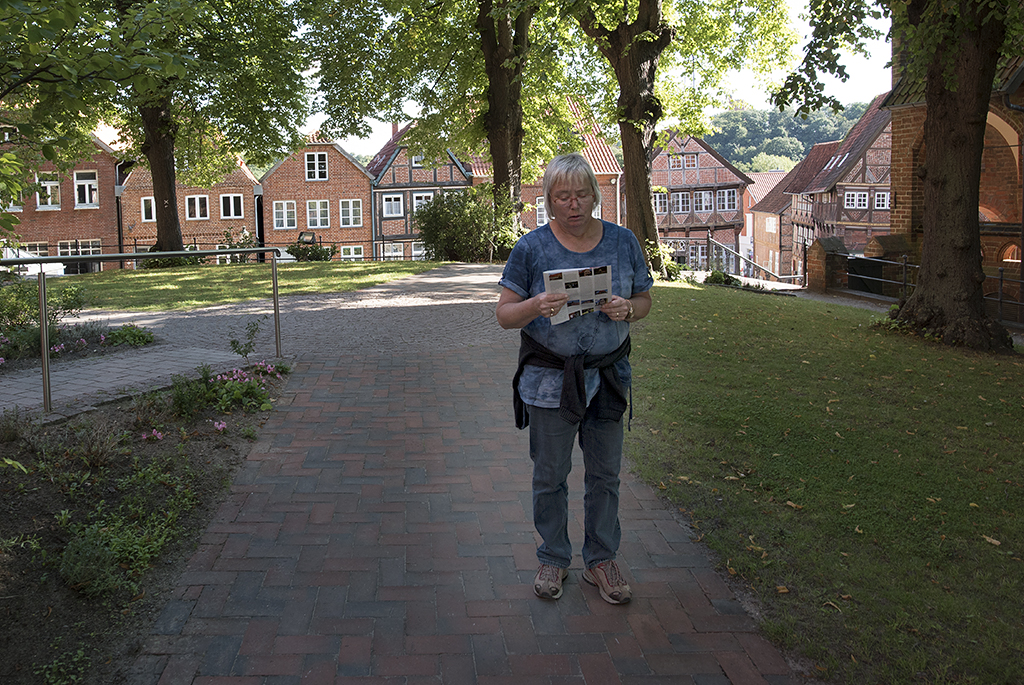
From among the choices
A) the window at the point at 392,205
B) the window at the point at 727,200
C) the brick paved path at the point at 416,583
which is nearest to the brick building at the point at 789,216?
the window at the point at 727,200

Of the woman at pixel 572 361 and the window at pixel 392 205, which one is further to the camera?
the window at pixel 392 205

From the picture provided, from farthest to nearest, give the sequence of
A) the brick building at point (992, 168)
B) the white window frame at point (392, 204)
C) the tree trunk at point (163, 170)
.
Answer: the white window frame at point (392, 204)
the tree trunk at point (163, 170)
the brick building at point (992, 168)

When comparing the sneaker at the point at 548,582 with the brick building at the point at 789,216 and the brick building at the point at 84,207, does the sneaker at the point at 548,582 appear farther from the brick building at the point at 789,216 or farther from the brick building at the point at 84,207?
the brick building at the point at 789,216

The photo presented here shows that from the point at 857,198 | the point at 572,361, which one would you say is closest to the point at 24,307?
the point at 572,361

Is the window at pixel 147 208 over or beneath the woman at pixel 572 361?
over

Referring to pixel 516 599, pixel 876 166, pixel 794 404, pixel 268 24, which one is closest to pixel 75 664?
pixel 516 599

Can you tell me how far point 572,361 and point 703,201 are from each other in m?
56.3

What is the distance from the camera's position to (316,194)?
5259 cm

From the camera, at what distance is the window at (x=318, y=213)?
5247cm

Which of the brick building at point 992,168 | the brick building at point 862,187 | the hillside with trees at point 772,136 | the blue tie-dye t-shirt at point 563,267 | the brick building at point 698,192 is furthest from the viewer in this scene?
the hillside with trees at point 772,136

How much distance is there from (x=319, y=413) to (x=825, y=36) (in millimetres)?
9822

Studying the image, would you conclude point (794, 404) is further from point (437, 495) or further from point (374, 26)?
point (374, 26)

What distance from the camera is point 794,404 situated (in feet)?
24.6

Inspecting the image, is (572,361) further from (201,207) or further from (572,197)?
(201,207)
